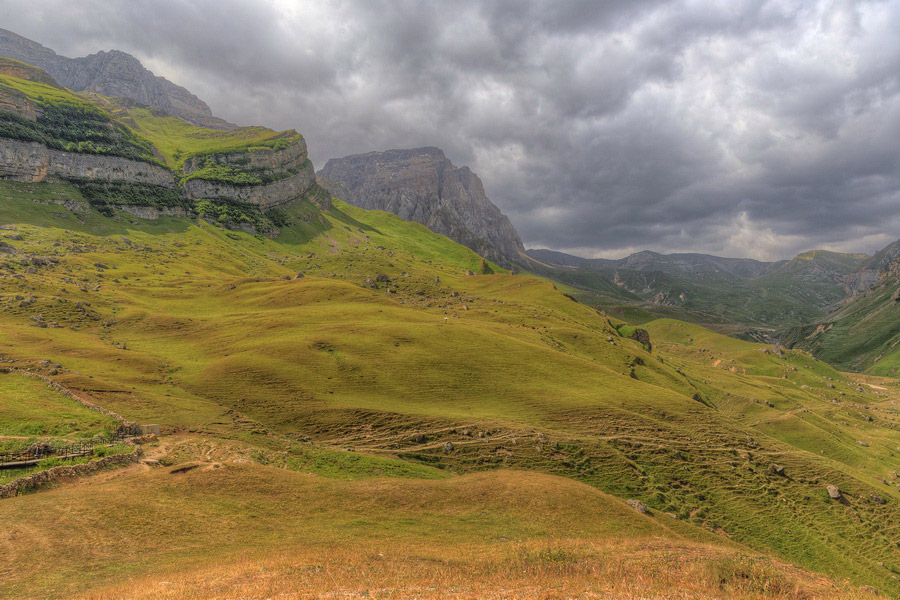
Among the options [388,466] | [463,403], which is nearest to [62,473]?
[388,466]

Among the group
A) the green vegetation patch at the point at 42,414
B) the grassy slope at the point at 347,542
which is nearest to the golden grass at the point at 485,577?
the grassy slope at the point at 347,542

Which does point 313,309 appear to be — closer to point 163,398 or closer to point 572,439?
point 163,398

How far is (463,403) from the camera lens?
56312 millimetres

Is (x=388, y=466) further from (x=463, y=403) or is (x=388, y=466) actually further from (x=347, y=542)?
(x=463, y=403)

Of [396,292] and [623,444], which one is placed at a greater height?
[396,292]

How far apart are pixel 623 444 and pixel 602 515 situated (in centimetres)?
1828

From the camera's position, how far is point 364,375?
194ft

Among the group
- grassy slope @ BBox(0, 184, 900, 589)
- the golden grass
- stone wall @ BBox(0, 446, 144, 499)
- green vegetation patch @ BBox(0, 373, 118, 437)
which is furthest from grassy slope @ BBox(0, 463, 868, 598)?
green vegetation patch @ BBox(0, 373, 118, 437)

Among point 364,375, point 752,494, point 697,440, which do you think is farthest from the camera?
point 364,375

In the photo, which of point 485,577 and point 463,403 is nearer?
point 485,577

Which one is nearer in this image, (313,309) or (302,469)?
(302,469)

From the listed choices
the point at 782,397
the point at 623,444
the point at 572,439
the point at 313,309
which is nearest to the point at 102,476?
the point at 572,439

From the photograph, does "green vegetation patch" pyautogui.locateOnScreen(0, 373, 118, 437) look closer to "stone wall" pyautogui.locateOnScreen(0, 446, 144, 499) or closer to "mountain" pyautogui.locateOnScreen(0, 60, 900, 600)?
"mountain" pyautogui.locateOnScreen(0, 60, 900, 600)

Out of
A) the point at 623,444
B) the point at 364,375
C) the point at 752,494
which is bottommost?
the point at 752,494
